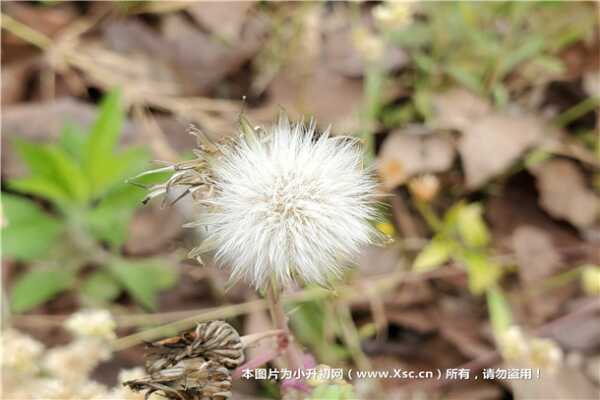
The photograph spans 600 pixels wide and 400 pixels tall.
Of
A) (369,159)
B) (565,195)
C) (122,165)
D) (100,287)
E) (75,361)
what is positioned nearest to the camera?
(75,361)

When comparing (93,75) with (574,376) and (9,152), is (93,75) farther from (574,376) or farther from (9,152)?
(574,376)

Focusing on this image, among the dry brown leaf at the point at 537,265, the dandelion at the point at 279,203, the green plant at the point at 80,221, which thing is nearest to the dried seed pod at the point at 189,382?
the dandelion at the point at 279,203

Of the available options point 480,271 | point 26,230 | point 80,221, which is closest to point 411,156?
point 480,271

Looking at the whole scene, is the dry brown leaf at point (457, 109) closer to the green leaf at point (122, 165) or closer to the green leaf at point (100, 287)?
the green leaf at point (122, 165)

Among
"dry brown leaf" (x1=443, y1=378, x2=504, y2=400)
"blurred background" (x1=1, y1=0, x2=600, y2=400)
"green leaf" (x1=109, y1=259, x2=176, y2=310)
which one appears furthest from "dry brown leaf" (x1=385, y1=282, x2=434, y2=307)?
"green leaf" (x1=109, y1=259, x2=176, y2=310)

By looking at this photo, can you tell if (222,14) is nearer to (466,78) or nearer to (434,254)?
(466,78)

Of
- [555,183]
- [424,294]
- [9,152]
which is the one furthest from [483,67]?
[9,152]

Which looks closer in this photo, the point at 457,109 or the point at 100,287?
the point at 100,287
